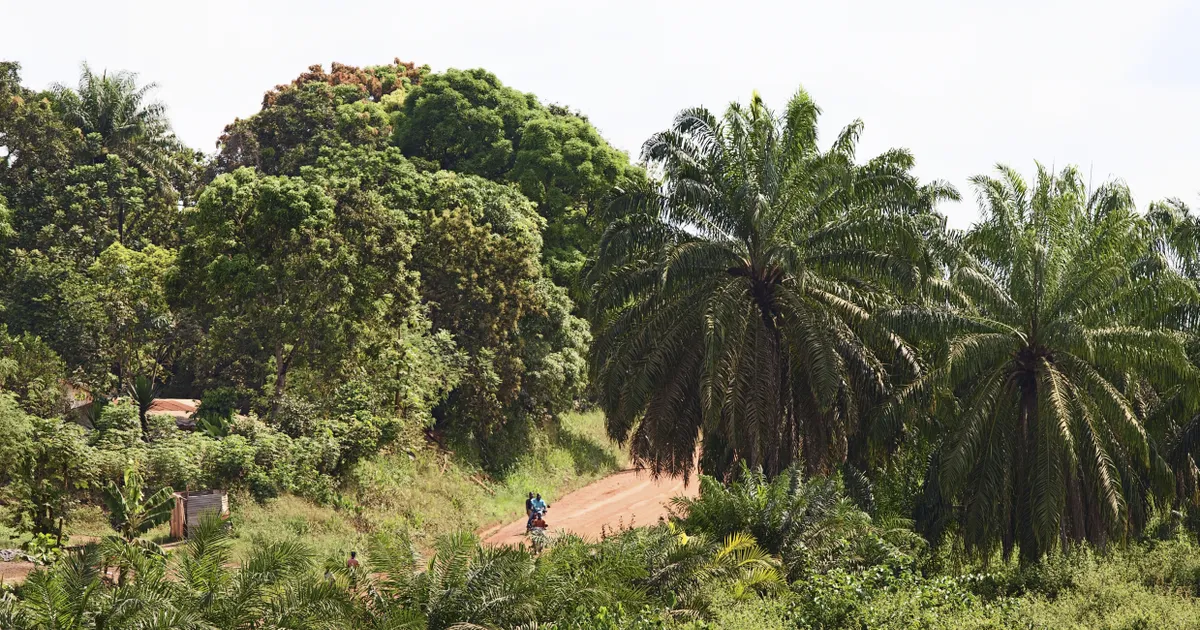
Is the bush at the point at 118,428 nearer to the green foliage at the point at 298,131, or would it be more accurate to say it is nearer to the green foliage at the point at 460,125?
the green foliage at the point at 298,131

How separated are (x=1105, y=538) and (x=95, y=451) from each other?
2121cm

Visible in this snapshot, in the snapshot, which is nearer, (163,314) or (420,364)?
(420,364)

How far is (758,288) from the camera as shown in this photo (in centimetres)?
2375

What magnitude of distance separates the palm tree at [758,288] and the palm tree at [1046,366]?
149 centimetres

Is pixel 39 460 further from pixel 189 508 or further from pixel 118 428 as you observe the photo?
pixel 118 428

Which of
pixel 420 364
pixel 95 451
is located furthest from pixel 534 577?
pixel 420 364

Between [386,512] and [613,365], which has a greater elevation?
[613,365]

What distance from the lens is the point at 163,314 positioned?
38.2 m

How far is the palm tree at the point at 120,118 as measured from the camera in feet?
151

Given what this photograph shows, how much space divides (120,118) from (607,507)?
27.0 metres

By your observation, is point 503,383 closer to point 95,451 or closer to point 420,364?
point 420,364

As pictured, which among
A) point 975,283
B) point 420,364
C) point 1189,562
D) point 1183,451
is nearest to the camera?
point 1189,562

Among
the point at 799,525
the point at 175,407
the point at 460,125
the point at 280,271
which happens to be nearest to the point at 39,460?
the point at 280,271

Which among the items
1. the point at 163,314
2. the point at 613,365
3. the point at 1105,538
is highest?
the point at 163,314
